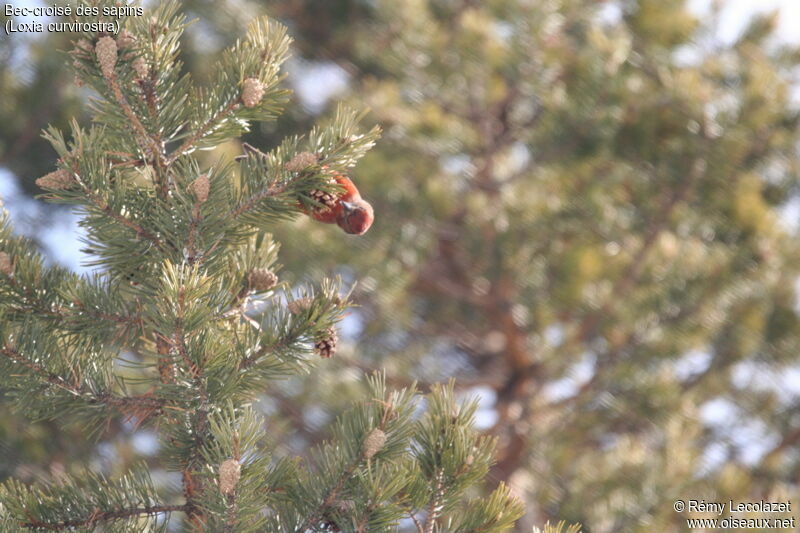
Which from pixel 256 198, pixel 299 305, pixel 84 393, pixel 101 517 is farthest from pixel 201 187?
pixel 101 517

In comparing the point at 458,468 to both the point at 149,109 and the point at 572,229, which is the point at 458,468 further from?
the point at 572,229

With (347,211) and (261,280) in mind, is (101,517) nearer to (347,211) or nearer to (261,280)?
(261,280)

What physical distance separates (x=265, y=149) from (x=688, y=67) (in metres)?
1.79

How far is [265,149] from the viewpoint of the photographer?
3.95 m

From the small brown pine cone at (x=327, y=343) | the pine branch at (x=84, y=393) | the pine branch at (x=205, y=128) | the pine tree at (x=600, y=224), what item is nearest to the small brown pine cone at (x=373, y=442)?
the small brown pine cone at (x=327, y=343)

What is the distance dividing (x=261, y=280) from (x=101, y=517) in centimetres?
35

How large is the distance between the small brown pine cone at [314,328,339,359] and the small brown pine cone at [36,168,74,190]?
35cm

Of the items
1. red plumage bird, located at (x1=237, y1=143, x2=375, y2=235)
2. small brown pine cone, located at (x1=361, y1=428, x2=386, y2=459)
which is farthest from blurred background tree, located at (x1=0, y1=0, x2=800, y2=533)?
small brown pine cone, located at (x1=361, y1=428, x2=386, y2=459)

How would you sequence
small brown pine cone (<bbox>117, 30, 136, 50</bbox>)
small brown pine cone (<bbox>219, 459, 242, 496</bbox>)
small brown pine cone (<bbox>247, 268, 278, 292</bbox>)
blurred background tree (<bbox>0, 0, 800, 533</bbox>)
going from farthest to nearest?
blurred background tree (<bbox>0, 0, 800, 533</bbox>), small brown pine cone (<bbox>247, 268, 278, 292</bbox>), small brown pine cone (<bbox>117, 30, 136, 50</bbox>), small brown pine cone (<bbox>219, 459, 242, 496</bbox>)

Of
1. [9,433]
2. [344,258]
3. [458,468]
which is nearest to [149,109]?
[458,468]

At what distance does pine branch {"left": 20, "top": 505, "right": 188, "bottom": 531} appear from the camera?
1.07 m

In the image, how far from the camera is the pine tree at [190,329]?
1066 mm

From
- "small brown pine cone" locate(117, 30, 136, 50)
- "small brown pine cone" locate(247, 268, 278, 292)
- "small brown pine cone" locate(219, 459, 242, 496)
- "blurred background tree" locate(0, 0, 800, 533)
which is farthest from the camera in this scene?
"blurred background tree" locate(0, 0, 800, 533)

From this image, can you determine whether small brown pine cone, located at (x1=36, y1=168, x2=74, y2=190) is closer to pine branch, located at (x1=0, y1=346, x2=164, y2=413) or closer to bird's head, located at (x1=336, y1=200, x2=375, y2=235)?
pine branch, located at (x1=0, y1=346, x2=164, y2=413)
